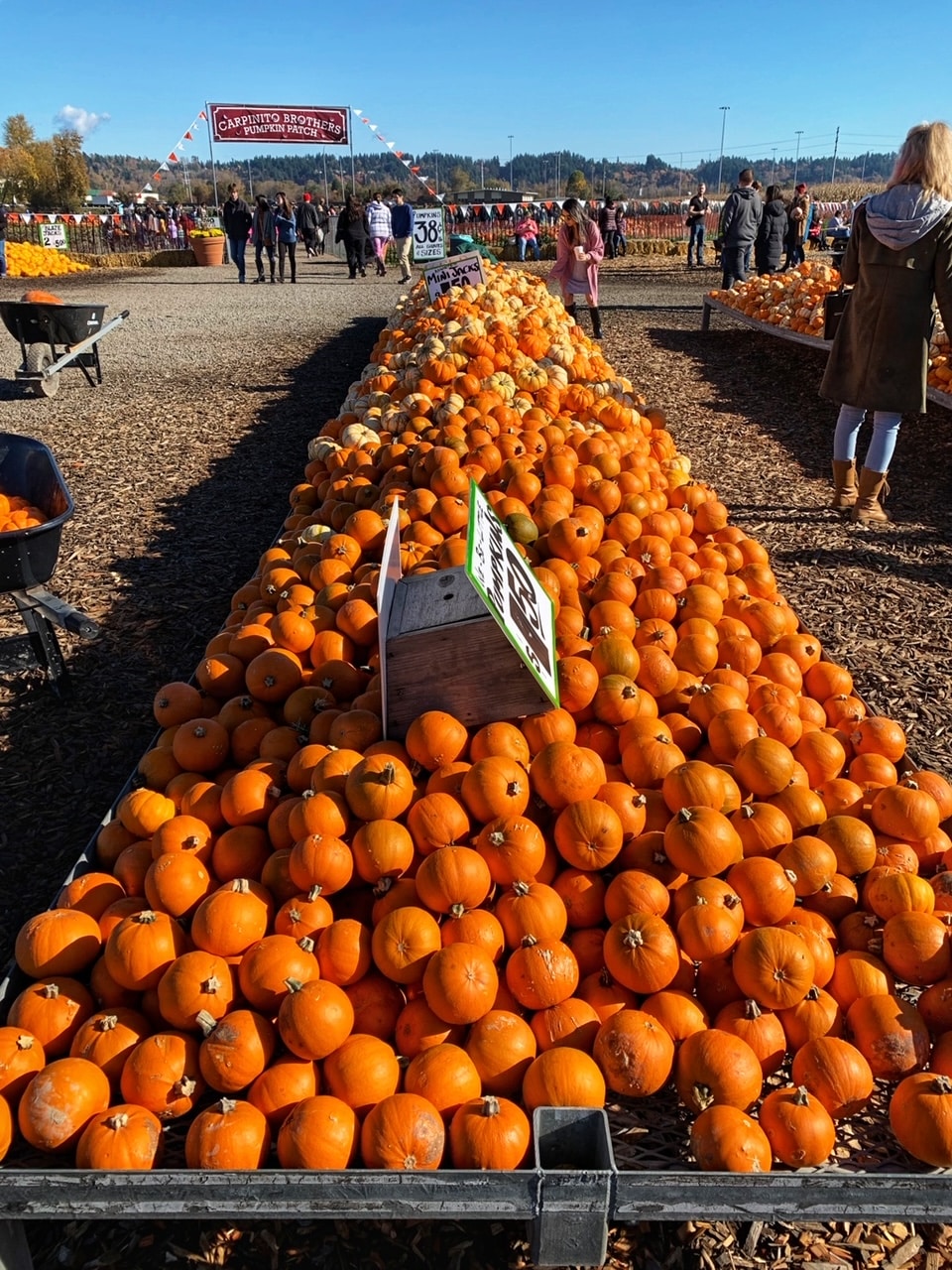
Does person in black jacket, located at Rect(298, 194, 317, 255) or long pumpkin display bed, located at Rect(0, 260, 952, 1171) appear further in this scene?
person in black jacket, located at Rect(298, 194, 317, 255)

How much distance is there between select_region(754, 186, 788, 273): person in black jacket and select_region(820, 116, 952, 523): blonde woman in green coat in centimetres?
1220

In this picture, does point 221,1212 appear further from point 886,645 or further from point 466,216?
point 466,216

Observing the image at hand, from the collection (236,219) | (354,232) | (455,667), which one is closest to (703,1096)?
(455,667)

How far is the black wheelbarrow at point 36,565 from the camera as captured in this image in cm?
405

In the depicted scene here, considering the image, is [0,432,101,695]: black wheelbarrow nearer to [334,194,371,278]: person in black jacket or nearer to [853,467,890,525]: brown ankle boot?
[853,467,890,525]: brown ankle boot

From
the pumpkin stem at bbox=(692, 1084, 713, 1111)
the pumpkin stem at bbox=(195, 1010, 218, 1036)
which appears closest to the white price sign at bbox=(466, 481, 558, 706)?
the pumpkin stem at bbox=(692, 1084, 713, 1111)

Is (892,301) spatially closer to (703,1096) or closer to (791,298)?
(703,1096)

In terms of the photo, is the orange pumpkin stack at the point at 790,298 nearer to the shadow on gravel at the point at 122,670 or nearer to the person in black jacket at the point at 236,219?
the shadow on gravel at the point at 122,670

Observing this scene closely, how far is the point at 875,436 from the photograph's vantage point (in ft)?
20.4

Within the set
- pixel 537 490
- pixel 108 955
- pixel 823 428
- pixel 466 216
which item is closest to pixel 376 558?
pixel 537 490

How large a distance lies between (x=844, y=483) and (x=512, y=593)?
4.86m

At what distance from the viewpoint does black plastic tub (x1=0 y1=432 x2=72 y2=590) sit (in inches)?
158

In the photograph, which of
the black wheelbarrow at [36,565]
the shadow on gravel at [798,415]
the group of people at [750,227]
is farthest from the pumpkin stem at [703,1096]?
the group of people at [750,227]

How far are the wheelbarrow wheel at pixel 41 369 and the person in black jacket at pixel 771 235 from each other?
13.0m
